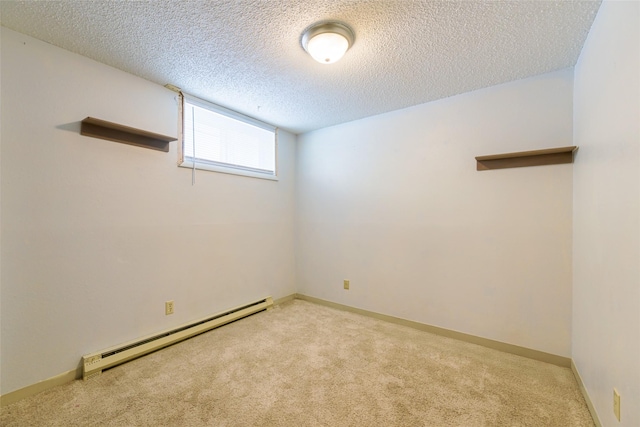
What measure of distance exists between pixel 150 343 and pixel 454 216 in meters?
3.01

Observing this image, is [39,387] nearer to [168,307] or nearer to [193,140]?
[168,307]

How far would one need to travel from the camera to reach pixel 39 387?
1.72 metres

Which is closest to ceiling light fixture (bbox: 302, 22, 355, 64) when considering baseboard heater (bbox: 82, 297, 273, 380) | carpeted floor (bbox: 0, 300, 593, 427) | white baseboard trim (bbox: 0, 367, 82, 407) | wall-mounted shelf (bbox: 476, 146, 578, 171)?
wall-mounted shelf (bbox: 476, 146, 578, 171)

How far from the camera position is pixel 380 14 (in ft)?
4.97

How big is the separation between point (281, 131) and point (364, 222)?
1724mm

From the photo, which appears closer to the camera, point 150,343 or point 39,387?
point 39,387

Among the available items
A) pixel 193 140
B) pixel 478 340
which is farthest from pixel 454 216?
pixel 193 140

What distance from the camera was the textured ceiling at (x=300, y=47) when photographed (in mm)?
1474

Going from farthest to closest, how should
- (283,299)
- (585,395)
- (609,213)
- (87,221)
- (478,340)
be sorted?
(283,299) → (478,340) → (87,221) → (585,395) → (609,213)

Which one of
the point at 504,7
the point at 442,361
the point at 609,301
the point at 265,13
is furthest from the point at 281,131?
the point at 609,301

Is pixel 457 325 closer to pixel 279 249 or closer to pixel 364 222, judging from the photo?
pixel 364 222

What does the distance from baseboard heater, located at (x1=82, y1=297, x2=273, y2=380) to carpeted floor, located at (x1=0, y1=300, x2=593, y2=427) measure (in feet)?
0.21

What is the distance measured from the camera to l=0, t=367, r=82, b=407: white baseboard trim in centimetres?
161

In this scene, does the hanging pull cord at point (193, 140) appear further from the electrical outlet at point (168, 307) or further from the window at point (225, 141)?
the electrical outlet at point (168, 307)
